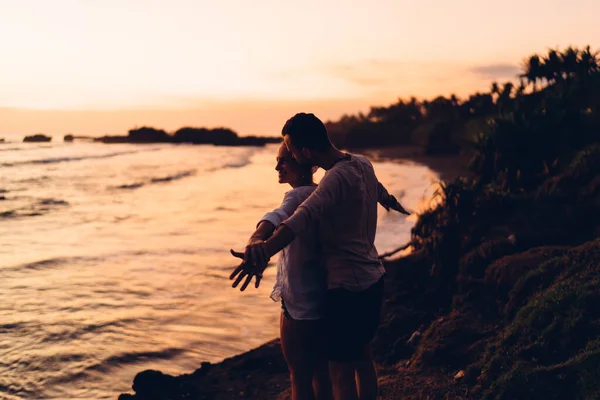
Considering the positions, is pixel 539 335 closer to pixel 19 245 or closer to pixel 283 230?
pixel 283 230

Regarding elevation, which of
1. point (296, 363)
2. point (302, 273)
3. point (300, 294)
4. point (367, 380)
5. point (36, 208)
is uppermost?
point (302, 273)

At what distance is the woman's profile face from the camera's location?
3.39 metres

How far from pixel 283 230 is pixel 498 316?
3411 millimetres

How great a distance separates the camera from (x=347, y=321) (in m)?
3.32

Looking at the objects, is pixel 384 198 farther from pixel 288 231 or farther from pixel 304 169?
pixel 288 231

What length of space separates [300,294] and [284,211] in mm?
472

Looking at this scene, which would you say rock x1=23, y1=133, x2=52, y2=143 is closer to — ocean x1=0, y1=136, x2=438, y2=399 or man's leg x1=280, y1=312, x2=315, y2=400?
ocean x1=0, y1=136, x2=438, y2=399

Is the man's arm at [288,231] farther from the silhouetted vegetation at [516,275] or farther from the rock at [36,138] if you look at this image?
the rock at [36,138]

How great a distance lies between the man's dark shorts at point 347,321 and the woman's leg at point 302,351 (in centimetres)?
8

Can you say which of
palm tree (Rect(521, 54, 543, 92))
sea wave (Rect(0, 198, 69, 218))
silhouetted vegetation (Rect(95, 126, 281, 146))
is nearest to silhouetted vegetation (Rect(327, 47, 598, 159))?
palm tree (Rect(521, 54, 543, 92))

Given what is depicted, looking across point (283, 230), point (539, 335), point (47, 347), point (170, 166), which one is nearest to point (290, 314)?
point (283, 230)

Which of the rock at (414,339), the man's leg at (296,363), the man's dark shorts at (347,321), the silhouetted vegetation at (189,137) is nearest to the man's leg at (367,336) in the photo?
the man's dark shorts at (347,321)

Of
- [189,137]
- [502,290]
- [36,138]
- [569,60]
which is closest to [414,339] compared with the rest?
[502,290]

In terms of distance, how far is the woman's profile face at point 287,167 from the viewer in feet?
11.1
